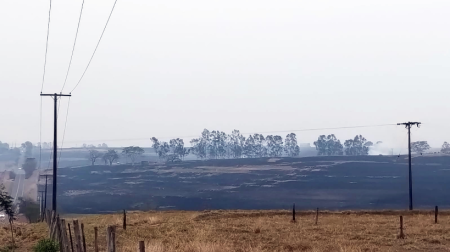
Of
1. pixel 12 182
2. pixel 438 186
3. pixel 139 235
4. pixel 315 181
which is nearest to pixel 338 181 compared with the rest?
pixel 315 181

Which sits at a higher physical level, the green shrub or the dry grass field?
the green shrub

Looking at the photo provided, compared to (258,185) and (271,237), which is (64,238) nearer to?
(271,237)

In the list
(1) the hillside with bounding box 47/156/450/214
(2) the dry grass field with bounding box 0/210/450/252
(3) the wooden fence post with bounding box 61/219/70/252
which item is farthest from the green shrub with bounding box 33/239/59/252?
(1) the hillside with bounding box 47/156/450/214

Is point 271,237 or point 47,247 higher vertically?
point 47,247

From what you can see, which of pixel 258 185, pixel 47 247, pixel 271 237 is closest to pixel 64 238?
pixel 47 247

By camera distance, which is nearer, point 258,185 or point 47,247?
point 47,247

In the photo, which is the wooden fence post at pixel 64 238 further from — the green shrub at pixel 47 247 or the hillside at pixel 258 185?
the hillside at pixel 258 185

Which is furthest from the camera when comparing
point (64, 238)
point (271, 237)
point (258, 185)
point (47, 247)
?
point (258, 185)

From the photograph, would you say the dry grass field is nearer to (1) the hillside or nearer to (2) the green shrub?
(2) the green shrub

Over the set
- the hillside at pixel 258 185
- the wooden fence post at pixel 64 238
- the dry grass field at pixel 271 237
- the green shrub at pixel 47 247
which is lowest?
the hillside at pixel 258 185

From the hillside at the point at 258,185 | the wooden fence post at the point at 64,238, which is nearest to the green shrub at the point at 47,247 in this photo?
the wooden fence post at the point at 64,238

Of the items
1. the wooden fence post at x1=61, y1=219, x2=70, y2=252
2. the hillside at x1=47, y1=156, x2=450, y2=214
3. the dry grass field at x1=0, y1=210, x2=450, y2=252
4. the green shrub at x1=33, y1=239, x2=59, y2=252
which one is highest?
the wooden fence post at x1=61, y1=219, x2=70, y2=252

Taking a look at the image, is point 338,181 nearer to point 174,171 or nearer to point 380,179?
point 380,179

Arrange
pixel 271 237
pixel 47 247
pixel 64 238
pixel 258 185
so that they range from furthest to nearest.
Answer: pixel 258 185 < pixel 271 237 < pixel 47 247 < pixel 64 238
